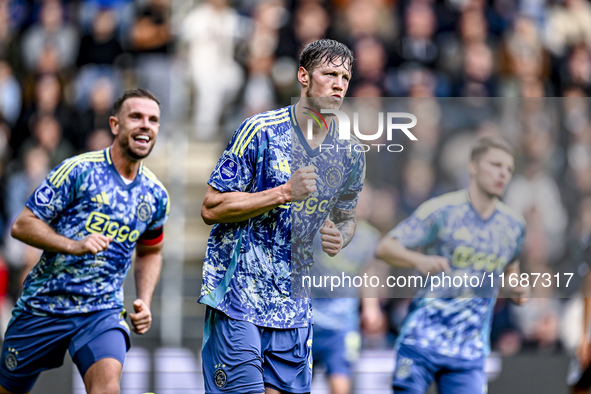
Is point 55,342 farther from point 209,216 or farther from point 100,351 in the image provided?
point 209,216

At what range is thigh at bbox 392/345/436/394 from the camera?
21.3 ft

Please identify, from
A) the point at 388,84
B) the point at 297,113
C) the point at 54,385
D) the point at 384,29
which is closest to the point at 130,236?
the point at 297,113

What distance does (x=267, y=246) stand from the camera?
490cm

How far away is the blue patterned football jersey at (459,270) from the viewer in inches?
258

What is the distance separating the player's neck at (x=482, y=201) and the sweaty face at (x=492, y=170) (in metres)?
0.03

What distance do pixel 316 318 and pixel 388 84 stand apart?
351 cm

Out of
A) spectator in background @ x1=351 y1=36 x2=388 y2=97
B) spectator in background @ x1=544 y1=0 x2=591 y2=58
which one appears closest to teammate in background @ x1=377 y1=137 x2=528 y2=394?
spectator in background @ x1=351 y1=36 x2=388 y2=97

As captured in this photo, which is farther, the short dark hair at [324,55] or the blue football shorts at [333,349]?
the blue football shorts at [333,349]

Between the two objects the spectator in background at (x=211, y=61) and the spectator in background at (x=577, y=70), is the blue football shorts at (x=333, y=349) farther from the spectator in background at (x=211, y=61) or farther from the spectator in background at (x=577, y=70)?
the spectator in background at (x=577, y=70)

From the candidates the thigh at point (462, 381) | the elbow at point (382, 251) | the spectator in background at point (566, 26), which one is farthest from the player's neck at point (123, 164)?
the spectator in background at point (566, 26)

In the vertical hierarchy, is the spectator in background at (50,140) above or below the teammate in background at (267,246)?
above

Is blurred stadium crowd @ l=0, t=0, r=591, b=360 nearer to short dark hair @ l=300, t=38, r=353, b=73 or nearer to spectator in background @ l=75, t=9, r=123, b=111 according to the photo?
spectator in background @ l=75, t=9, r=123, b=111

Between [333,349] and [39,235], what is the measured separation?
11.4 feet

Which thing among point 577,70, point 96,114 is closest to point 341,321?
point 96,114
